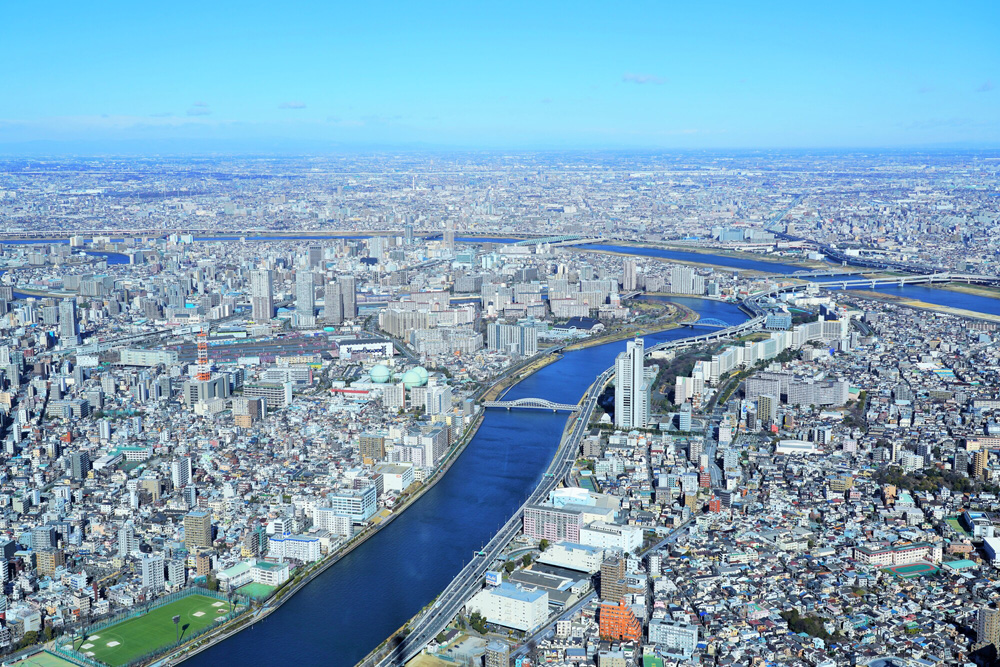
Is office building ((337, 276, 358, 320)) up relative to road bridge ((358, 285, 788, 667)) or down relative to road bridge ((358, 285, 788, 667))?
up

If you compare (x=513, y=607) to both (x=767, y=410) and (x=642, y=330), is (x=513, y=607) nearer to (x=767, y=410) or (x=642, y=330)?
(x=767, y=410)

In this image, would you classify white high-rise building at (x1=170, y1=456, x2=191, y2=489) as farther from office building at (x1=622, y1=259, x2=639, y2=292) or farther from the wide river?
office building at (x1=622, y1=259, x2=639, y2=292)

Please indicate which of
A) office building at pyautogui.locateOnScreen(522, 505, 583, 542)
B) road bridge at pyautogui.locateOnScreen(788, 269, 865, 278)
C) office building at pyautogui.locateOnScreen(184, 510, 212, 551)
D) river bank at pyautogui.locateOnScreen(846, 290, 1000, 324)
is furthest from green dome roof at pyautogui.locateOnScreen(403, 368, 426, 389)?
road bridge at pyautogui.locateOnScreen(788, 269, 865, 278)

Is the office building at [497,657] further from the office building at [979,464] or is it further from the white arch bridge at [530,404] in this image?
the white arch bridge at [530,404]

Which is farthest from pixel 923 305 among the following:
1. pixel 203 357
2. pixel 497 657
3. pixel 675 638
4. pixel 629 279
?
pixel 497 657

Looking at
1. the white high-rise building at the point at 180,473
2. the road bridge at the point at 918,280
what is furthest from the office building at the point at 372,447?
the road bridge at the point at 918,280

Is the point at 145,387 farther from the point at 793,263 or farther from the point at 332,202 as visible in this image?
the point at 332,202
